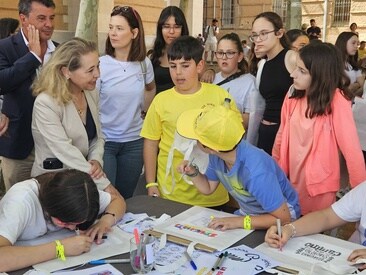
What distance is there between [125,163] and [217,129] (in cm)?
132

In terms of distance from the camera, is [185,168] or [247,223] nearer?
[247,223]

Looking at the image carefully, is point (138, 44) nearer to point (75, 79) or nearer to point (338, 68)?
point (75, 79)

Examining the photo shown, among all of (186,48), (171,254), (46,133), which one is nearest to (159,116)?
(186,48)

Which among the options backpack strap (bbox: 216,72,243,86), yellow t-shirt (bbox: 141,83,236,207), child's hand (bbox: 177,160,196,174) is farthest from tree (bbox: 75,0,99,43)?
child's hand (bbox: 177,160,196,174)

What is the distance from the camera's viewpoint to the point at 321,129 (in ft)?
8.60

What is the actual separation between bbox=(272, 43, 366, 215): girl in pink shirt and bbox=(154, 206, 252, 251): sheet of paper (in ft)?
2.21

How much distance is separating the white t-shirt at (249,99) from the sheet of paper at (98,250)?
1470mm

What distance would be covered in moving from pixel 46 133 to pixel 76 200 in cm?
62

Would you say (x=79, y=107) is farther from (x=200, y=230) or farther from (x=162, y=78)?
(x=162, y=78)

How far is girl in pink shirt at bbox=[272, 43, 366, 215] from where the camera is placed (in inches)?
101

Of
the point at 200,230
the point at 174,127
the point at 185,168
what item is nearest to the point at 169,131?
the point at 174,127

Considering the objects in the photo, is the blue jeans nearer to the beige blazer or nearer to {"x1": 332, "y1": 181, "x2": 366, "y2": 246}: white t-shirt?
the beige blazer

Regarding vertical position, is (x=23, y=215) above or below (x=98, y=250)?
above

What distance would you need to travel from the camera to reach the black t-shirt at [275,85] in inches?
126
